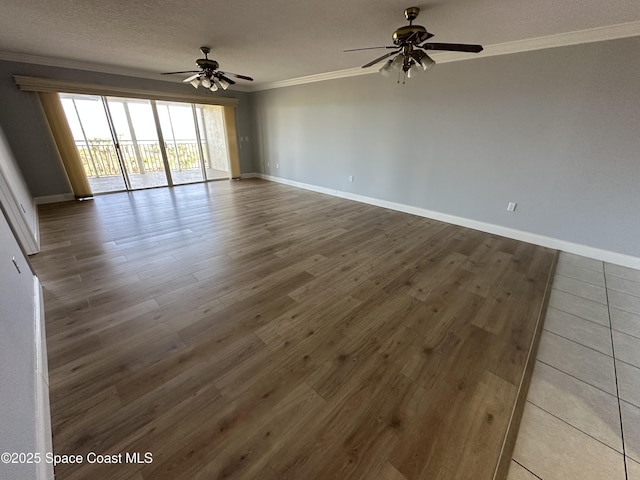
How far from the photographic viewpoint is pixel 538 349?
1.76m

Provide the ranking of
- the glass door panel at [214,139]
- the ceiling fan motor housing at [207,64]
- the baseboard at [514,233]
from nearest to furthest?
1. the baseboard at [514,233]
2. the ceiling fan motor housing at [207,64]
3. the glass door panel at [214,139]

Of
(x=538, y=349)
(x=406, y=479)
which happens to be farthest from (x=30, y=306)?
(x=538, y=349)

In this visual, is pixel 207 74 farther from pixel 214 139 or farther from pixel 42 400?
pixel 214 139

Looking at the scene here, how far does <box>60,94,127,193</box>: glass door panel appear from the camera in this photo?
19.2 ft

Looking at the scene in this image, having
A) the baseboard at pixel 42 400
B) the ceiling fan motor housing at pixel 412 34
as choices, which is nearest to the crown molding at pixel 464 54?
the ceiling fan motor housing at pixel 412 34

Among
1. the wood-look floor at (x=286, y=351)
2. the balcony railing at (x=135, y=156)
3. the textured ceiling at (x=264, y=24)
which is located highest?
the textured ceiling at (x=264, y=24)

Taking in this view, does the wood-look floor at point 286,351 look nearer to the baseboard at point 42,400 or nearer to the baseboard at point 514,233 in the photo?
the baseboard at point 42,400

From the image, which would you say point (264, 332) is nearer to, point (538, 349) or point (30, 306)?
point (30, 306)

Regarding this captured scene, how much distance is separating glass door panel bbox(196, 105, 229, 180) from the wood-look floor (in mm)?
4724

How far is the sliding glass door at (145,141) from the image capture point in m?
5.85

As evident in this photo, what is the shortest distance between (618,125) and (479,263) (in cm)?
199

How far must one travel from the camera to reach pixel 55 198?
4844 mm

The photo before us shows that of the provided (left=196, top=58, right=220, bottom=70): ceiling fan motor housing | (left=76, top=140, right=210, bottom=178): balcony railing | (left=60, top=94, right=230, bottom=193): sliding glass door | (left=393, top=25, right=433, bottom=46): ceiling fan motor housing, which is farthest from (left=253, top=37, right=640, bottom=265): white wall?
(left=76, top=140, right=210, bottom=178): balcony railing

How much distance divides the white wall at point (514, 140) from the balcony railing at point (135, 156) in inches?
190
